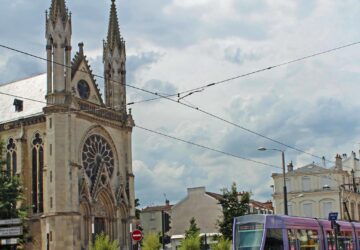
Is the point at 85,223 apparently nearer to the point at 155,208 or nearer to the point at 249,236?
the point at 249,236

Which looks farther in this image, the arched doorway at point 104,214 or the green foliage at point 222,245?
the arched doorway at point 104,214

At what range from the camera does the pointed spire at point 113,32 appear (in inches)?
2953

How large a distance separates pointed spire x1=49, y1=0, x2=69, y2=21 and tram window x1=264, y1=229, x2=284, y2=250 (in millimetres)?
38521

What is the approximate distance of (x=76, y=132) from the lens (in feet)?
212

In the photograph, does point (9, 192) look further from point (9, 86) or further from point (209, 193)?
point (209, 193)

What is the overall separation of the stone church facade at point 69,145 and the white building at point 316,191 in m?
23.1

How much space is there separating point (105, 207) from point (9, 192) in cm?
2131

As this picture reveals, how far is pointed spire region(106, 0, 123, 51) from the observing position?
75.0 m

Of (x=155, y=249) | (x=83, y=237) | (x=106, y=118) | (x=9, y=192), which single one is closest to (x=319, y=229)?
(x=9, y=192)

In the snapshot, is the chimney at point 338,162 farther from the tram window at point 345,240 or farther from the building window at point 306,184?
the tram window at point 345,240

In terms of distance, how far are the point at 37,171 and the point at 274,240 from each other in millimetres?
37495

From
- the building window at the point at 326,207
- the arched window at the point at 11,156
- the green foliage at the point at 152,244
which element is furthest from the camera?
the building window at the point at 326,207

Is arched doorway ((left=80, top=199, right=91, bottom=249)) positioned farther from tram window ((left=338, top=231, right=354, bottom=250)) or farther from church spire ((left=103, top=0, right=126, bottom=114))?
tram window ((left=338, top=231, right=354, bottom=250))

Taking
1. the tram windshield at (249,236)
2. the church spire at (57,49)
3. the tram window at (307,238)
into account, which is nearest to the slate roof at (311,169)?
the church spire at (57,49)
